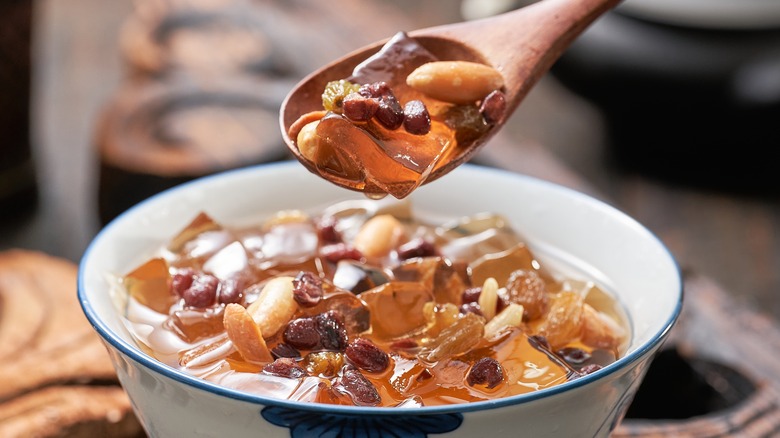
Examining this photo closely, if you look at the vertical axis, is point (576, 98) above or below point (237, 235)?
below

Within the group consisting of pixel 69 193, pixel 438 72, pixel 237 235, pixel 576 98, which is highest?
pixel 438 72

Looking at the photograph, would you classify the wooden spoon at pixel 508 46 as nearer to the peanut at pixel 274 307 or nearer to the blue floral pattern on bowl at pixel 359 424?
the peanut at pixel 274 307

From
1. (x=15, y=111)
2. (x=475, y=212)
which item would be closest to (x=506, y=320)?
(x=475, y=212)

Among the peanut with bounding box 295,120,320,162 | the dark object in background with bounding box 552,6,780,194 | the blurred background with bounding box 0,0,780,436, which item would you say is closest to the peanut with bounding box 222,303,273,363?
the peanut with bounding box 295,120,320,162

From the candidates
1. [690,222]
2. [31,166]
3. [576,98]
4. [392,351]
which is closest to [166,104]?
[31,166]

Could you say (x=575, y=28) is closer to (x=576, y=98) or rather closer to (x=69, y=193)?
(x=576, y=98)

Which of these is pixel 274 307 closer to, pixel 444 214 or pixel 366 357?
pixel 366 357
